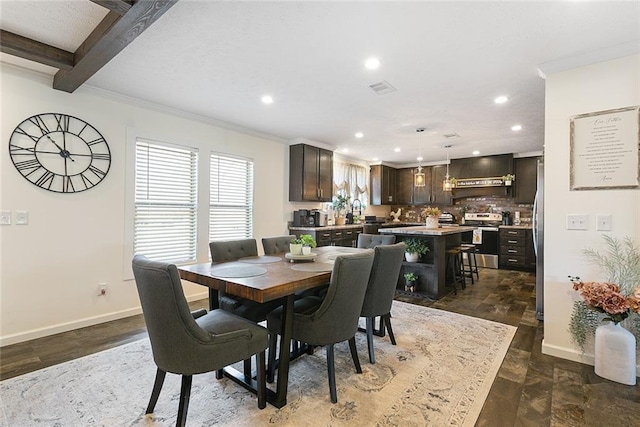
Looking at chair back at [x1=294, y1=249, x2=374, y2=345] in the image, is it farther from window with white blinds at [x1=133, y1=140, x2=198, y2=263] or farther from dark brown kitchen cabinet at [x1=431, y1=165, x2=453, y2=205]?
dark brown kitchen cabinet at [x1=431, y1=165, x2=453, y2=205]

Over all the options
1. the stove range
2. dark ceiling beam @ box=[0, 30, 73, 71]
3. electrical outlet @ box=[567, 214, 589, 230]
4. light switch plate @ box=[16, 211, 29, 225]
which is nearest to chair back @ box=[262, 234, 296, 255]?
light switch plate @ box=[16, 211, 29, 225]

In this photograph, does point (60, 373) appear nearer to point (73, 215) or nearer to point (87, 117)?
point (73, 215)

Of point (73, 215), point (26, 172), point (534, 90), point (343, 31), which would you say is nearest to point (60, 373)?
point (73, 215)

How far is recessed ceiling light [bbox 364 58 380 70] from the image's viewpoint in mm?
2570

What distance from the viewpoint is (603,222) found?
7.98 ft

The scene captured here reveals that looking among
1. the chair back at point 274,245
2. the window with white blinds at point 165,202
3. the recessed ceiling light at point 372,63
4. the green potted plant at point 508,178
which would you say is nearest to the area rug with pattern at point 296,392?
the chair back at point 274,245

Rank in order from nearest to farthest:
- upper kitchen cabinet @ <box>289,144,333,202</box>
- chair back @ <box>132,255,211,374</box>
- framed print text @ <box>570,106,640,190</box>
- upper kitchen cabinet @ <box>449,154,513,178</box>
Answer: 1. chair back @ <box>132,255,211,374</box>
2. framed print text @ <box>570,106,640,190</box>
3. upper kitchen cabinet @ <box>289,144,333,202</box>
4. upper kitchen cabinet @ <box>449,154,513,178</box>

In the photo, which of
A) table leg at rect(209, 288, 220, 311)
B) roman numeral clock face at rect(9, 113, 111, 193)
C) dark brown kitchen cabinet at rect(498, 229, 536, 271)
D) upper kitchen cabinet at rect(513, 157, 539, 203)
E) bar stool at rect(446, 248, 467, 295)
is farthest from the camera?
upper kitchen cabinet at rect(513, 157, 539, 203)

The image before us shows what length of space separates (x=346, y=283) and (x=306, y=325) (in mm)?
388

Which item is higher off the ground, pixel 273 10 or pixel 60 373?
pixel 273 10

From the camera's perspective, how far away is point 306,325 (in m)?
1.97

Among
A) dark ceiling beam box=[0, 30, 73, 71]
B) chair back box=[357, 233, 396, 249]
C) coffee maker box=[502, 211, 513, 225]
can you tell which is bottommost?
chair back box=[357, 233, 396, 249]

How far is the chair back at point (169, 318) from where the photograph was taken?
59.1 inches

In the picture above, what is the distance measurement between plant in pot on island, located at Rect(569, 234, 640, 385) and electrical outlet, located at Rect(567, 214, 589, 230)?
0.51ft
